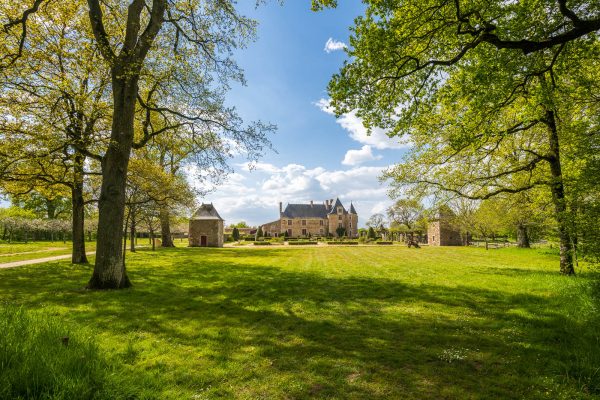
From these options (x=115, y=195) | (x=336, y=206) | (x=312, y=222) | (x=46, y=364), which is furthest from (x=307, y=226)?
(x=46, y=364)

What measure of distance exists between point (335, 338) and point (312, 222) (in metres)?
72.4

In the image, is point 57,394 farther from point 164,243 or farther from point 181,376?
point 164,243

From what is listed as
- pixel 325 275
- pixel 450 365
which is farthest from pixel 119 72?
pixel 450 365

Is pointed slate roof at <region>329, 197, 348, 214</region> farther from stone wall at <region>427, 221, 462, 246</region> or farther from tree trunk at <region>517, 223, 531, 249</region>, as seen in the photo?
tree trunk at <region>517, 223, 531, 249</region>

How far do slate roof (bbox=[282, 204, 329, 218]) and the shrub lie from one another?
7362cm

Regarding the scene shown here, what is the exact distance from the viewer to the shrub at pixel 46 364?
2984mm

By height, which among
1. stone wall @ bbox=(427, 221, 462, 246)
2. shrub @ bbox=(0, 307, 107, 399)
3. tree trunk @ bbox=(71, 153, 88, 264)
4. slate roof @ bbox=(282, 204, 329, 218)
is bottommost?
stone wall @ bbox=(427, 221, 462, 246)

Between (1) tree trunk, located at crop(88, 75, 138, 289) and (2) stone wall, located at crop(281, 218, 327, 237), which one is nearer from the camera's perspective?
(1) tree trunk, located at crop(88, 75, 138, 289)

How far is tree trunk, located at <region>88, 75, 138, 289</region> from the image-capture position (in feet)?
33.1

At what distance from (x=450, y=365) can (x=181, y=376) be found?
3.94m

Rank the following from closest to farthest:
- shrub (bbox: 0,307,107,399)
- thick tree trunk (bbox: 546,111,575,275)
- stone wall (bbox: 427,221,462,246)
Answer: shrub (bbox: 0,307,107,399)
thick tree trunk (bbox: 546,111,575,275)
stone wall (bbox: 427,221,462,246)

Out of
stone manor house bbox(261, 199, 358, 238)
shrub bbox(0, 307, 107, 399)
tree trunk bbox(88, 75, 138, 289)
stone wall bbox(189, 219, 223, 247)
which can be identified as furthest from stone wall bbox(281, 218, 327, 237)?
shrub bbox(0, 307, 107, 399)

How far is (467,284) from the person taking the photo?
1083 centimetres

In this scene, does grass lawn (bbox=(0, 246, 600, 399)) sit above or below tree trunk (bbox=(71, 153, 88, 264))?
below
